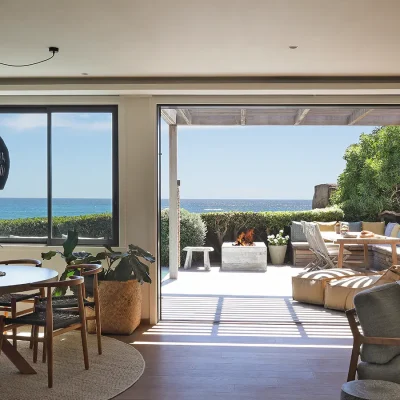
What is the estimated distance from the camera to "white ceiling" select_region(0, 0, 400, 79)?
335 cm

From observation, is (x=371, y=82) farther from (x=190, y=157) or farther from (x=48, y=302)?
(x=190, y=157)

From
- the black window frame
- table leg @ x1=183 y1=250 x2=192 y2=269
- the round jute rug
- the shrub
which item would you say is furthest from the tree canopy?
the round jute rug

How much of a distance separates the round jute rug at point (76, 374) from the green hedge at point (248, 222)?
22.5ft

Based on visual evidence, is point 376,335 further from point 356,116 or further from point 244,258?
point 244,258

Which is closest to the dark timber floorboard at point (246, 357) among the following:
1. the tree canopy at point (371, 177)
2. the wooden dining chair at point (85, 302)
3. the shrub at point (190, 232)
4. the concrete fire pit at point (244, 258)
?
the wooden dining chair at point (85, 302)

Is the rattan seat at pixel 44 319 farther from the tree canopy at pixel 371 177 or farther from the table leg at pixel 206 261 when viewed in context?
the tree canopy at pixel 371 177

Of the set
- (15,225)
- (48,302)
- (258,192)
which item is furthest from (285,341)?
(258,192)

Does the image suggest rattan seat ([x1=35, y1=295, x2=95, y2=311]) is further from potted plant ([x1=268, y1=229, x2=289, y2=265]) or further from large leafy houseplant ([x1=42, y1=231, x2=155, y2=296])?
potted plant ([x1=268, y1=229, x2=289, y2=265])

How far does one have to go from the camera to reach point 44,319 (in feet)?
12.7

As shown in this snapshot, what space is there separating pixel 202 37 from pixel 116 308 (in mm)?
2741

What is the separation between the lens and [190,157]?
91.1 feet

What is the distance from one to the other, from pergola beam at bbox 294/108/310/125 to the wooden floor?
2.59 meters

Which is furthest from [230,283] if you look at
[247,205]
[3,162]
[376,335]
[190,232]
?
[247,205]

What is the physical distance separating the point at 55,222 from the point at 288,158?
73.4 feet
